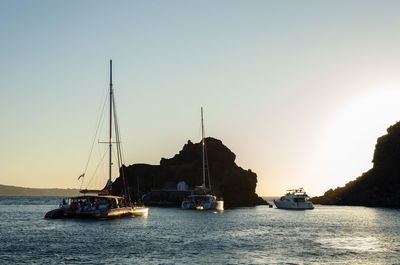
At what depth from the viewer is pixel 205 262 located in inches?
1336

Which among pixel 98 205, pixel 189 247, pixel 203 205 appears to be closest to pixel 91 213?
pixel 98 205

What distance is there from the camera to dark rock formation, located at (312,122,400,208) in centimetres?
17512

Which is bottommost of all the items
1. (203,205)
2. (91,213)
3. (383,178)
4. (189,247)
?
(189,247)

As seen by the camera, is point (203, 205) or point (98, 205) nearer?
point (98, 205)

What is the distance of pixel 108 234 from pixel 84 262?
20.1 meters

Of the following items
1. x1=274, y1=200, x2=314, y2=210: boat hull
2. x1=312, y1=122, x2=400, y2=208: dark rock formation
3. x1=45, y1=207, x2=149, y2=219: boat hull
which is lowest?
x1=45, y1=207, x2=149, y2=219: boat hull

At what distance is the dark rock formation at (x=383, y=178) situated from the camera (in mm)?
175125

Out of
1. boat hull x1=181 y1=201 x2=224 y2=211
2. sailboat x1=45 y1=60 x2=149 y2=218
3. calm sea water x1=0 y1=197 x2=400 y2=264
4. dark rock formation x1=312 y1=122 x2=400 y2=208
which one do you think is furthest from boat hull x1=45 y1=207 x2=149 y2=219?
dark rock formation x1=312 y1=122 x2=400 y2=208

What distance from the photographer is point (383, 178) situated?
182125 millimetres

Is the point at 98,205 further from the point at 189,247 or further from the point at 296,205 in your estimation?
the point at 296,205

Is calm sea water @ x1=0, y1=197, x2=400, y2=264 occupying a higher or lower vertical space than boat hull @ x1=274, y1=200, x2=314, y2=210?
lower

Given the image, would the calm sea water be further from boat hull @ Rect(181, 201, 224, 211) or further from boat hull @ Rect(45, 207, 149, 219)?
boat hull @ Rect(181, 201, 224, 211)

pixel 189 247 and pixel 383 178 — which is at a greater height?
pixel 383 178

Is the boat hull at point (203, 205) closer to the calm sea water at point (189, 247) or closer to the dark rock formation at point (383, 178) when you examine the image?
the calm sea water at point (189, 247)
